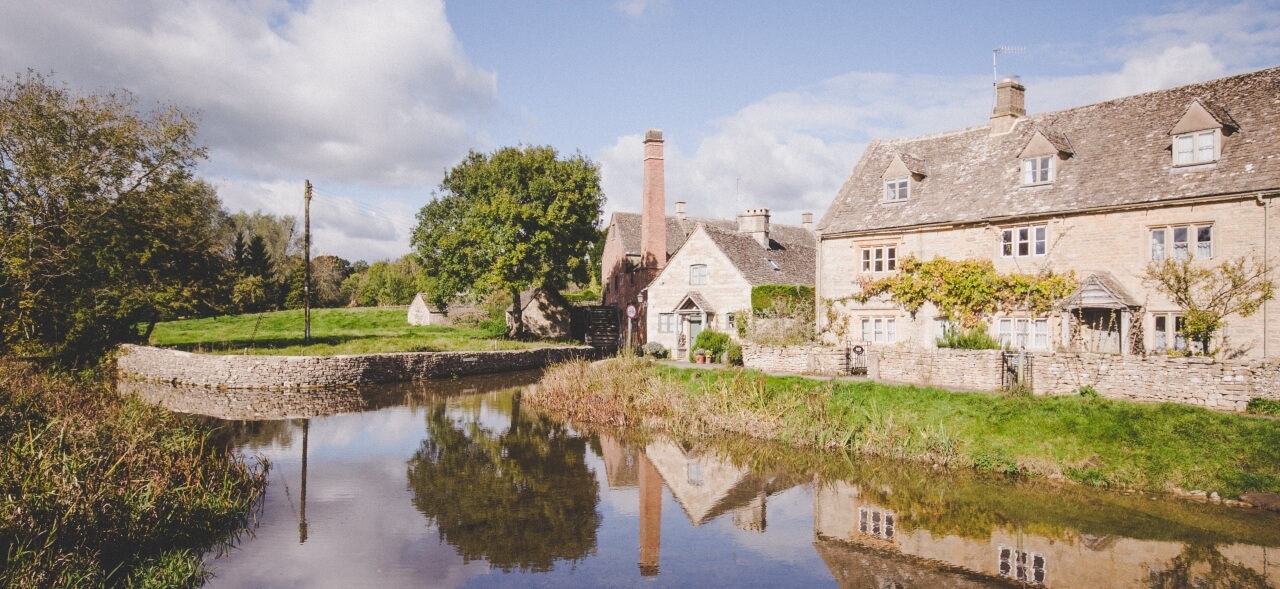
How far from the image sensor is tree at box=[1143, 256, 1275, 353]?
766 inches

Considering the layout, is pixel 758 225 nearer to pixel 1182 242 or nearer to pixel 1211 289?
pixel 1182 242

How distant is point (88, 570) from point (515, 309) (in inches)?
1459

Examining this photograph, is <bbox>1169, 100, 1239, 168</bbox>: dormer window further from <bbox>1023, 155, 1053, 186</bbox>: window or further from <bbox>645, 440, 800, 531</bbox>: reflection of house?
<bbox>645, 440, 800, 531</bbox>: reflection of house

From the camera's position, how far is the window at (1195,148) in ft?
69.9

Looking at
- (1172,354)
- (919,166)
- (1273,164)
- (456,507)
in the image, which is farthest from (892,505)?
(919,166)

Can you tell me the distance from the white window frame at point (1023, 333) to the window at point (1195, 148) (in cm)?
597

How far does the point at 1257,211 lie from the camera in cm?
1967

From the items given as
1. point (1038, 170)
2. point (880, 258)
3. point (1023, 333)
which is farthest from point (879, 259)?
point (1038, 170)

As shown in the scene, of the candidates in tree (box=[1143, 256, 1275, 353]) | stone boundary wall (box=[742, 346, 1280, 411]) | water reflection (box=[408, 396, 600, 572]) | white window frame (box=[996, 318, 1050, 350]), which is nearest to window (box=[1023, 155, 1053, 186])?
white window frame (box=[996, 318, 1050, 350])

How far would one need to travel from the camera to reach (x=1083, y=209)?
74.7ft

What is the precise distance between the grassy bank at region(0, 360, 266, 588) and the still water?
2.40 ft

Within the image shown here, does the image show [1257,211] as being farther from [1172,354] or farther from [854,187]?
[854,187]

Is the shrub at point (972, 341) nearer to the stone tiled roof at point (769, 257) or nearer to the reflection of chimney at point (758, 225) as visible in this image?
the stone tiled roof at point (769, 257)

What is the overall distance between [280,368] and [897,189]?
25.8 meters
